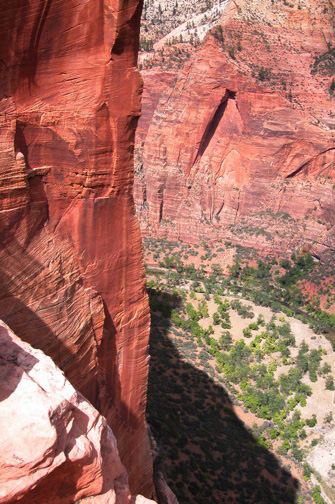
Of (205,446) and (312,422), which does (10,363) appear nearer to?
(205,446)

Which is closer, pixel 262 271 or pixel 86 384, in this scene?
pixel 86 384

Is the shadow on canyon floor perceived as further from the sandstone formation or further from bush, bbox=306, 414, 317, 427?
the sandstone formation

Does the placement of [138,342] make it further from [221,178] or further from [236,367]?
[221,178]

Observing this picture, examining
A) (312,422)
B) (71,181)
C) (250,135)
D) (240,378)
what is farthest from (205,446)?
(250,135)

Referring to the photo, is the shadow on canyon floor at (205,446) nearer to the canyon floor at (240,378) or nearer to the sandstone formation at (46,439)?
the canyon floor at (240,378)

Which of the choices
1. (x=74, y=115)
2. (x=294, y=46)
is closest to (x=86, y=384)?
(x=74, y=115)

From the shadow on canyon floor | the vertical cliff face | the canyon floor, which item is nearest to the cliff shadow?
the vertical cliff face

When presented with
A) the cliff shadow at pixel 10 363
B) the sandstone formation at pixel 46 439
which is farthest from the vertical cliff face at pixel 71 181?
the sandstone formation at pixel 46 439
